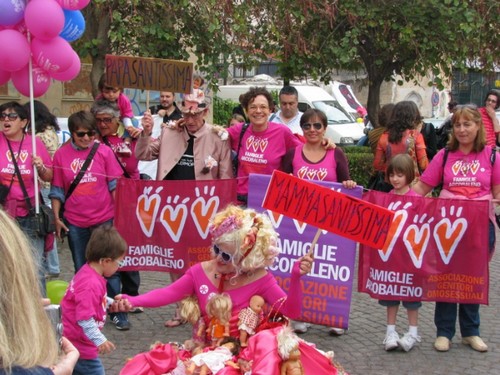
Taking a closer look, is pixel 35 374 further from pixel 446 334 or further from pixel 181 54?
pixel 181 54

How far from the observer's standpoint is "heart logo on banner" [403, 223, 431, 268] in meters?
5.71

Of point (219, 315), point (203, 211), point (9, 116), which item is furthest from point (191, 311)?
point (9, 116)

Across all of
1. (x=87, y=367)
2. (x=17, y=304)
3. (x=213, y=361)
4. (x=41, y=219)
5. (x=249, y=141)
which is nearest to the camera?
(x=17, y=304)

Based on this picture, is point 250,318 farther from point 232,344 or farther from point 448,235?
point 448,235

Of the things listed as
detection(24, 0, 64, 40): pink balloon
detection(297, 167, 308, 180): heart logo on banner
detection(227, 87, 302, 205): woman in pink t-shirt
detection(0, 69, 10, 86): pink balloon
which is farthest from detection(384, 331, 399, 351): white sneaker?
detection(0, 69, 10, 86): pink balloon

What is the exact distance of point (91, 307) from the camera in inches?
164

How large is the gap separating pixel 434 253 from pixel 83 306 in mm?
2796

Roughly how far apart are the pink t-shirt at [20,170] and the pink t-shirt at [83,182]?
17 cm

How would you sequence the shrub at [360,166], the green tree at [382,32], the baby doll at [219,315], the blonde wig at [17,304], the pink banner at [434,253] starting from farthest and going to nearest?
the shrub at [360,166], the green tree at [382,32], the pink banner at [434,253], the baby doll at [219,315], the blonde wig at [17,304]

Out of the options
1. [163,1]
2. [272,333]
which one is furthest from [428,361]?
[163,1]

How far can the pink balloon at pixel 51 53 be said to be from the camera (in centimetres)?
620

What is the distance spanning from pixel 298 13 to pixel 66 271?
232 inches

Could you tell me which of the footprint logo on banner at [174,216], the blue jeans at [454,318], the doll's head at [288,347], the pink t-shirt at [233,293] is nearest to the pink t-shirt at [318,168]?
the footprint logo on banner at [174,216]

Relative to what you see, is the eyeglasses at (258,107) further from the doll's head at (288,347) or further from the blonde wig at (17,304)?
the blonde wig at (17,304)
